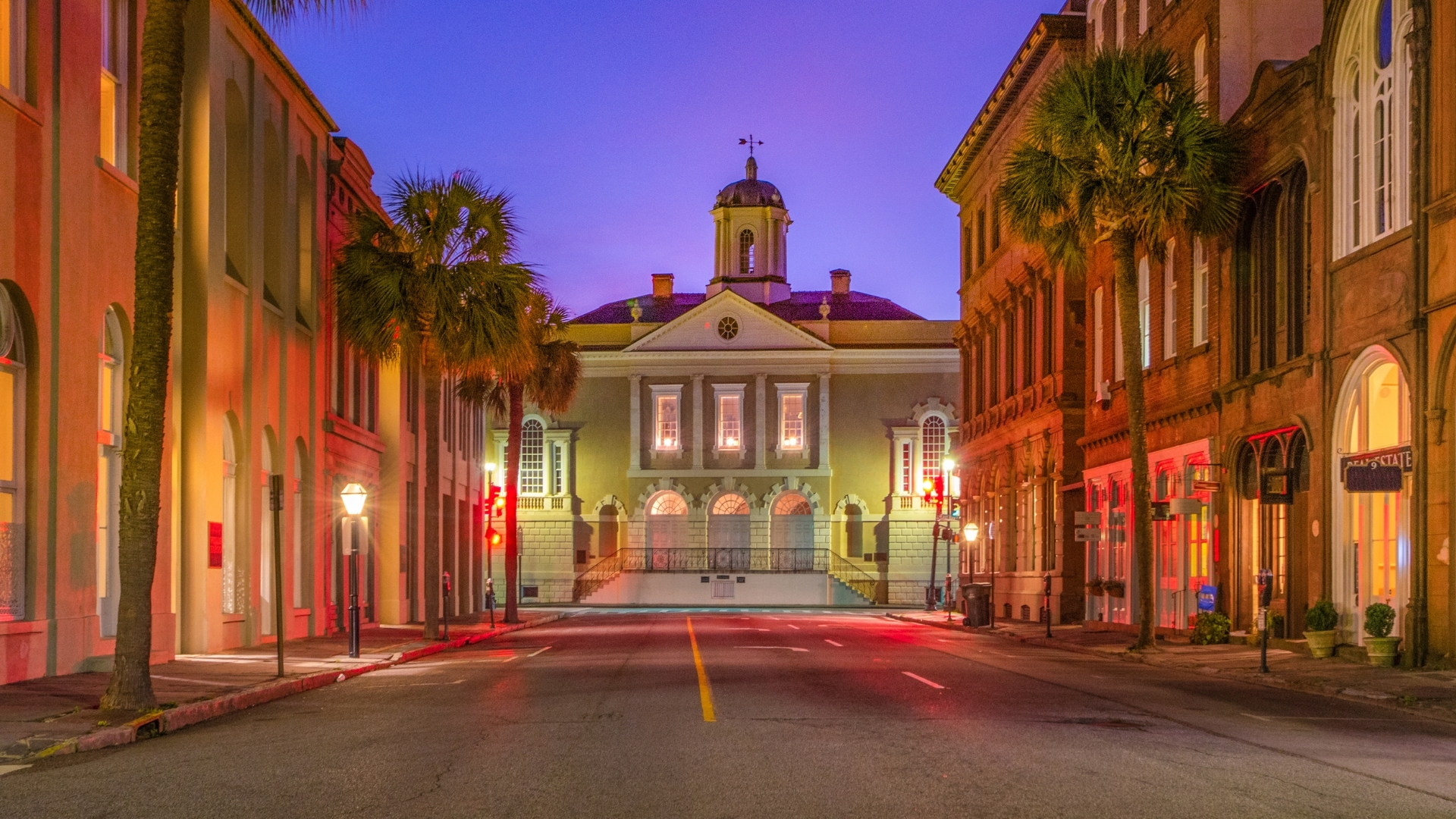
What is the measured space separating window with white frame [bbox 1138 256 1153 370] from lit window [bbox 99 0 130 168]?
21377mm

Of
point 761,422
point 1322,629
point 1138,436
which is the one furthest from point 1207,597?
point 761,422

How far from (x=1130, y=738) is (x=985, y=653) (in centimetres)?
1396

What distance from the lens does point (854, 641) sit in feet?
97.7

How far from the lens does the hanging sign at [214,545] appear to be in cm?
2353

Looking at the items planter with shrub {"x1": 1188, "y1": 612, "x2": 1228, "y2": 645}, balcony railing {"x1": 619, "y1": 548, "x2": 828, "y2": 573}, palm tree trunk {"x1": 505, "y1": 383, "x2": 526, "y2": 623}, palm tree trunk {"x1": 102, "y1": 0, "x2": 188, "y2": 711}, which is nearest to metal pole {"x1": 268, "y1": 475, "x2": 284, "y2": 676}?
palm tree trunk {"x1": 102, "y1": 0, "x2": 188, "y2": 711}

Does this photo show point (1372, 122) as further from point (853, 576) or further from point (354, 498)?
point (853, 576)

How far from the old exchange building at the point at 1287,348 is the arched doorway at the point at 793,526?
2815 cm

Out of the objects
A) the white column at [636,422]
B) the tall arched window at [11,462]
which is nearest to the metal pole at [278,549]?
the tall arched window at [11,462]

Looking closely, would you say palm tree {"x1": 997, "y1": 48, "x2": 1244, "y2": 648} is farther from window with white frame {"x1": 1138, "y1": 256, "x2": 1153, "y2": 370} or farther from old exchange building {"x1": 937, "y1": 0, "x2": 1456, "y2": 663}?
window with white frame {"x1": 1138, "y1": 256, "x2": 1153, "y2": 370}

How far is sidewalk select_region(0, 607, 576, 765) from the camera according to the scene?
1262cm

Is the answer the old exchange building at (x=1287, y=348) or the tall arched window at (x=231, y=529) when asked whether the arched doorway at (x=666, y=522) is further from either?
the tall arched window at (x=231, y=529)

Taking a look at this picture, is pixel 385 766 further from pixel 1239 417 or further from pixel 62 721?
pixel 1239 417

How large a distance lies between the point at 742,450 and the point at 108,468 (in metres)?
51.9

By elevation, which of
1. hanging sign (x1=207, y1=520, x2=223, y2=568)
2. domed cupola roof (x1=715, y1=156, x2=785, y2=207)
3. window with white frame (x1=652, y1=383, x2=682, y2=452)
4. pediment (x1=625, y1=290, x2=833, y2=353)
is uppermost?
domed cupola roof (x1=715, y1=156, x2=785, y2=207)
